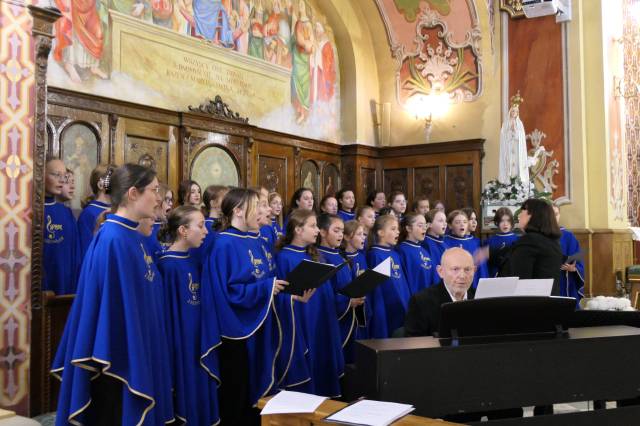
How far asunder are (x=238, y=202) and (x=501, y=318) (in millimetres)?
2194

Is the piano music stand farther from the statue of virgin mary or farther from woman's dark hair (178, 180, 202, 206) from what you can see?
the statue of virgin mary

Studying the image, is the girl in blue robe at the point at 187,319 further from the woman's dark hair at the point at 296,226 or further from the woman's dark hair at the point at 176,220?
the woman's dark hair at the point at 296,226

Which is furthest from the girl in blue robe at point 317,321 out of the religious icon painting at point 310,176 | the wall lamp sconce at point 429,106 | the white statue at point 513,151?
the wall lamp sconce at point 429,106

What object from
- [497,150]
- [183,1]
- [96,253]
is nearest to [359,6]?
[497,150]

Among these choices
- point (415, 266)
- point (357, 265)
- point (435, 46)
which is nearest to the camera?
point (357, 265)

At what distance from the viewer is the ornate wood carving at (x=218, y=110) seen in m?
9.27

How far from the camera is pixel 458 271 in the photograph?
4.16 metres

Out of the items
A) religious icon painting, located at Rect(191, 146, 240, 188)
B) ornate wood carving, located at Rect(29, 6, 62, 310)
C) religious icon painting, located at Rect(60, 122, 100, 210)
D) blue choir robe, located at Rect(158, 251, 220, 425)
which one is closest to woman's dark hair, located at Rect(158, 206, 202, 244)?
blue choir robe, located at Rect(158, 251, 220, 425)

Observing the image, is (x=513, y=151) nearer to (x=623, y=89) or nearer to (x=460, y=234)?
(x=623, y=89)

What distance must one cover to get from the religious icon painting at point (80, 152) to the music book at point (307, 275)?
3.95 m

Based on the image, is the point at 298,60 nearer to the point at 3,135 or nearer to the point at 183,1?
the point at 183,1

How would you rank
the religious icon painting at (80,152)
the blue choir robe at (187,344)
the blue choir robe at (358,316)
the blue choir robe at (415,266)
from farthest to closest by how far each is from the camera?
1. the religious icon painting at (80,152)
2. the blue choir robe at (415,266)
3. the blue choir robe at (358,316)
4. the blue choir robe at (187,344)

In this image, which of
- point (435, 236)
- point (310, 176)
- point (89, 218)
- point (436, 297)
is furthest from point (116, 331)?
point (310, 176)

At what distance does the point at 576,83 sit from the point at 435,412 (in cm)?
950
